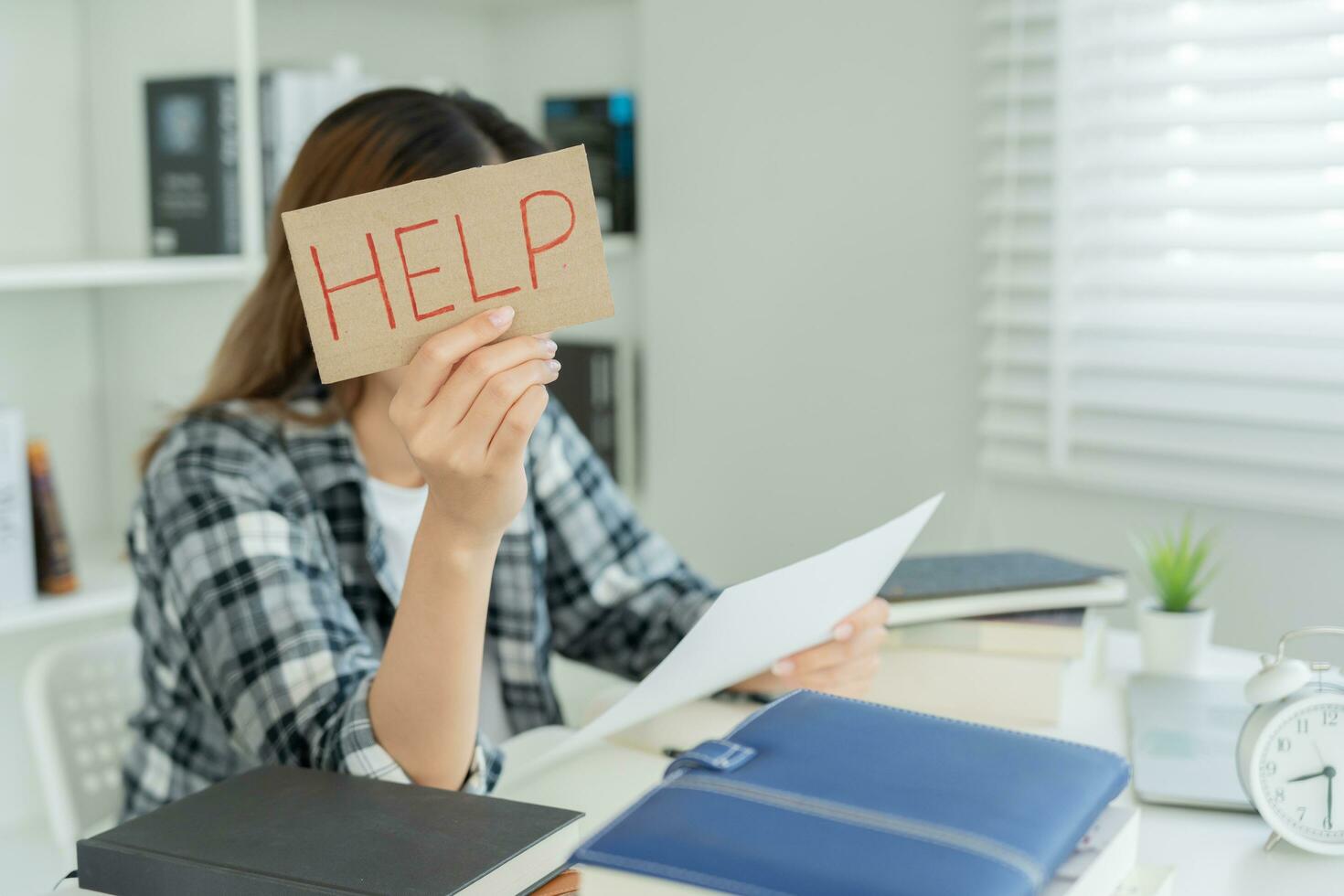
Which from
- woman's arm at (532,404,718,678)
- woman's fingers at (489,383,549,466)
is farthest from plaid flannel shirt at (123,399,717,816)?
woman's fingers at (489,383,549,466)

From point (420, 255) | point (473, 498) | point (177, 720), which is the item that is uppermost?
point (420, 255)

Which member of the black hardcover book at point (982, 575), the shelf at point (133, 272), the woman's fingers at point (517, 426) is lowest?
the black hardcover book at point (982, 575)

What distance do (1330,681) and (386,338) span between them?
626 mm

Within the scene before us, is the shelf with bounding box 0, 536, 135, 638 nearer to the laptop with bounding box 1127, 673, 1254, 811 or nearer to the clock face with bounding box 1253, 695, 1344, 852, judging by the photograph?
the laptop with bounding box 1127, 673, 1254, 811

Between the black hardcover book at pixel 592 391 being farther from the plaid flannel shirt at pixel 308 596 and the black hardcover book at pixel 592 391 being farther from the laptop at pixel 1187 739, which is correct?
the laptop at pixel 1187 739

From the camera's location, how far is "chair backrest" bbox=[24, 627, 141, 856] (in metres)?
1.32

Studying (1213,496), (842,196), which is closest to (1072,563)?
(1213,496)

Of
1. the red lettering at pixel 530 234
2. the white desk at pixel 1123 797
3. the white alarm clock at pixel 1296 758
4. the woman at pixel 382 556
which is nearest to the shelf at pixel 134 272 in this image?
the woman at pixel 382 556

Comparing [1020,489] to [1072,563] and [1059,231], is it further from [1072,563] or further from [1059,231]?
[1072,563]

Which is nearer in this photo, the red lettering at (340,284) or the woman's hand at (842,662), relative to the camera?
the red lettering at (340,284)

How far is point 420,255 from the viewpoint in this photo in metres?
0.71

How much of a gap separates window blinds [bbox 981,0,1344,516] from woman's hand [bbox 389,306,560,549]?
3.85 ft

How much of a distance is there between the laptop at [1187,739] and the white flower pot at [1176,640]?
0.6 inches

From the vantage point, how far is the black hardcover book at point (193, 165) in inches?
70.5
